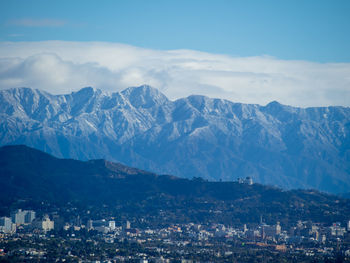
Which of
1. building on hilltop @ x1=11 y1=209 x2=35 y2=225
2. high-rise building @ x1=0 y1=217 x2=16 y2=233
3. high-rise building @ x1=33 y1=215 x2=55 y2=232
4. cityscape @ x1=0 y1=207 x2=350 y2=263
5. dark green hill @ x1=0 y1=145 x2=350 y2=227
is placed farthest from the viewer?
dark green hill @ x1=0 y1=145 x2=350 y2=227

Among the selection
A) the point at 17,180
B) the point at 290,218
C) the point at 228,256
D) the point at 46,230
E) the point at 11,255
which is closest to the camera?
the point at 11,255

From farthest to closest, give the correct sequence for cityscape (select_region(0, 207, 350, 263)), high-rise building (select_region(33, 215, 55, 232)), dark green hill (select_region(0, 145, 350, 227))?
dark green hill (select_region(0, 145, 350, 227))
high-rise building (select_region(33, 215, 55, 232))
cityscape (select_region(0, 207, 350, 263))

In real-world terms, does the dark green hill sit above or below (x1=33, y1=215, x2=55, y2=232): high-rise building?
above

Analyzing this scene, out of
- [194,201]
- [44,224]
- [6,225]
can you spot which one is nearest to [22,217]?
[44,224]

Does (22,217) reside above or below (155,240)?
above

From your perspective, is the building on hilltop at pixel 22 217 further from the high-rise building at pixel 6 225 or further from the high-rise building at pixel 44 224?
the high-rise building at pixel 6 225

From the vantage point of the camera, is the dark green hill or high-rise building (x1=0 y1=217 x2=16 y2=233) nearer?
high-rise building (x1=0 y1=217 x2=16 y2=233)

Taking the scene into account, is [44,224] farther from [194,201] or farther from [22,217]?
[194,201]

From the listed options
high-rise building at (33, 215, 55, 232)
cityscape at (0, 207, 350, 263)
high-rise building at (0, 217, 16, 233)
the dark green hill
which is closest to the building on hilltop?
cityscape at (0, 207, 350, 263)

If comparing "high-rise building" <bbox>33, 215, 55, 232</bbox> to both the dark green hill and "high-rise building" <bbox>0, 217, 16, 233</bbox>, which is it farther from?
the dark green hill

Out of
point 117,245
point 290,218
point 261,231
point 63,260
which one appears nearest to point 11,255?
point 63,260

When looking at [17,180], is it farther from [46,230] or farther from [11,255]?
[11,255]
